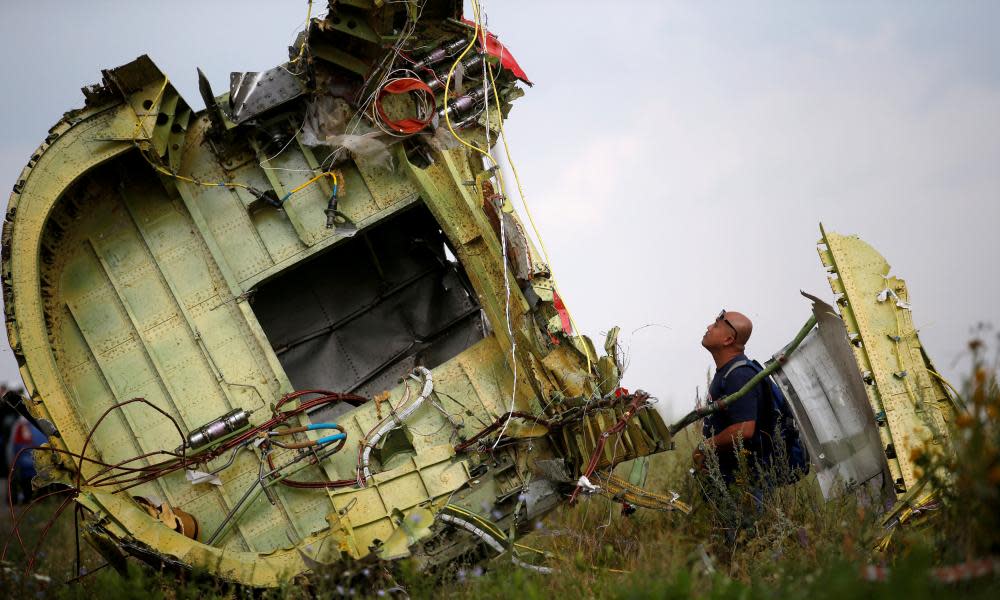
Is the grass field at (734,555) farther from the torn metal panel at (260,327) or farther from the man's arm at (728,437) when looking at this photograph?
the torn metal panel at (260,327)

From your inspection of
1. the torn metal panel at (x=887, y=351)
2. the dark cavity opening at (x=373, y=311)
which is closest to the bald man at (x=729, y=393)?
the torn metal panel at (x=887, y=351)

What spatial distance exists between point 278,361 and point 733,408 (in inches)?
139

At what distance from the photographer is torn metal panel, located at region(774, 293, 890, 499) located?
212 inches

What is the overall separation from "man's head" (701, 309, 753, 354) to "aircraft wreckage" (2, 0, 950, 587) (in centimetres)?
36

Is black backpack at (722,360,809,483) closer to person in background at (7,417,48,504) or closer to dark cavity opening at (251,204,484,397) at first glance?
dark cavity opening at (251,204,484,397)

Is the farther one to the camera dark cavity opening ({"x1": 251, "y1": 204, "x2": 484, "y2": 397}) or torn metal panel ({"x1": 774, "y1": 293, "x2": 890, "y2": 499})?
dark cavity opening ({"x1": 251, "y1": 204, "x2": 484, "y2": 397})

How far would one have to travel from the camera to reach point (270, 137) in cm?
652

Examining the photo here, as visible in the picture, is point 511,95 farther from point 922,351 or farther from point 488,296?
point 922,351

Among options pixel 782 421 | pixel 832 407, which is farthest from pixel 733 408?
pixel 832 407

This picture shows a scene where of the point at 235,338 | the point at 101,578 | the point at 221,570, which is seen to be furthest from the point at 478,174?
the point at 101,578

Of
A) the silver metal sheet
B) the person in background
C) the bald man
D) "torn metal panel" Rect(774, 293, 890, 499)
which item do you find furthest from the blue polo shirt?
the person in background

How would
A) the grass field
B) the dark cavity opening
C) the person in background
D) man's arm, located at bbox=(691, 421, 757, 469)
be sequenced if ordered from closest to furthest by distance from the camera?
the grass field < man's arm, located at bbox=(691, 421, 757, 469) < the dark cavity opening < the person in background

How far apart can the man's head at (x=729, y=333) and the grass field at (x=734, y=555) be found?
104 centimetres

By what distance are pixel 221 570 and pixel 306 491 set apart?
0.91 meters
